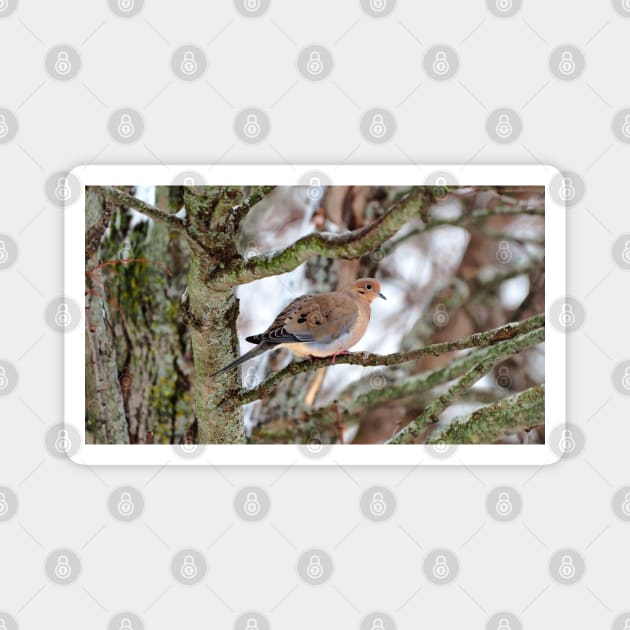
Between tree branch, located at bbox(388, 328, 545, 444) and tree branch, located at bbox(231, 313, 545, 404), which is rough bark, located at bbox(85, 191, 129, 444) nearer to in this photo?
tree branch, located at bbox(231, 313, 545, 404)

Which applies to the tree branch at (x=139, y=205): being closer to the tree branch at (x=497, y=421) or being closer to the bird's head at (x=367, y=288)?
Answer: the bird's head at (x=367, y=288)

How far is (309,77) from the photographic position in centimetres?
239

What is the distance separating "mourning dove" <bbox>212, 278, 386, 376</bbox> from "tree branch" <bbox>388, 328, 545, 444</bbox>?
0.39 m

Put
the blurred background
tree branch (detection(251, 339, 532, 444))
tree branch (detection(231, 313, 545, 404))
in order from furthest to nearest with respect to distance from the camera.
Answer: tree branch (detection(251, 339, 532, 444)), the blurred background, tree branch (detection(231, 313, 545, 404))

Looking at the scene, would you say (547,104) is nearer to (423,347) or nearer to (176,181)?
(423,347)

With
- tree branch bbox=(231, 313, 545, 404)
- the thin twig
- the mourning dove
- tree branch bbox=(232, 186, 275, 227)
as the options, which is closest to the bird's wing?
the mourning dove

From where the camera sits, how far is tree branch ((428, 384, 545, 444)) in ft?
7.96

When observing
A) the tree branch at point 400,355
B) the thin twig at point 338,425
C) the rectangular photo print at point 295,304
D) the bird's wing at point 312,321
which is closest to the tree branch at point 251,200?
the rectangular photo print at point 295,304

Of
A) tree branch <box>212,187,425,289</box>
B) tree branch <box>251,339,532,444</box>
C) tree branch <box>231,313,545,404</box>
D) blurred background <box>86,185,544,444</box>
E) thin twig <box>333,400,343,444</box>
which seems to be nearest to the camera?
tree branch <box>212,187,425,289</box>

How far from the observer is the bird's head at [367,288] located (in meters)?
2.47

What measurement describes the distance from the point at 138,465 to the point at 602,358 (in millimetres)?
1750

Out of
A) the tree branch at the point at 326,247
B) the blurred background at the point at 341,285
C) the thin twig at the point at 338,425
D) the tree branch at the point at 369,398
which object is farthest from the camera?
the tree branch at the point at 369,398

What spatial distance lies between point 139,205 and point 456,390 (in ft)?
4.42

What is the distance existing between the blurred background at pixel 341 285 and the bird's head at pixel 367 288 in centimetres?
4
